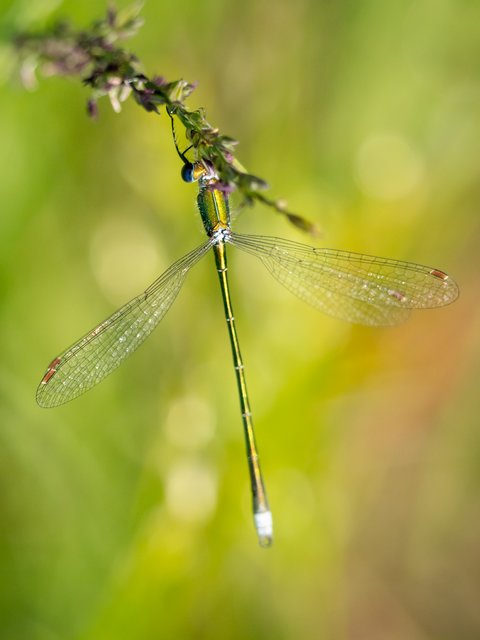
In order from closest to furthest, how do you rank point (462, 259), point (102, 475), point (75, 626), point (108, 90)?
point (108, 90)
point (75, 626)
point (102, 475)
point (462, 259)

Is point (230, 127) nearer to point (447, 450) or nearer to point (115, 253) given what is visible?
point (115, 253)

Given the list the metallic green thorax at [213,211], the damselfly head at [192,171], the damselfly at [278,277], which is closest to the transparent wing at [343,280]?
the damselfly at [278,277]

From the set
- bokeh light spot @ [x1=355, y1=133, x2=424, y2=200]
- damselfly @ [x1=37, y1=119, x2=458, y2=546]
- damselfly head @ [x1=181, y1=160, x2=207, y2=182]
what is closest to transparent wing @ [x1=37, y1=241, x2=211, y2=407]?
damselfly @ [x1=37, y1=119, x2=458, y2=546]

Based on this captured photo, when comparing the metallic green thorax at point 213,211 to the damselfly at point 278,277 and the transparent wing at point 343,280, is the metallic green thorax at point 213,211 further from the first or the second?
the transparent wing at point 343,280

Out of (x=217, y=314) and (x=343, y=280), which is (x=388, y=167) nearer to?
(x=343, y=280)

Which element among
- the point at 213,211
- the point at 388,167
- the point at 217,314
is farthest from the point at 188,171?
the point at 388,167

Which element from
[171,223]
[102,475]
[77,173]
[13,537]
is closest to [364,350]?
[171,223]

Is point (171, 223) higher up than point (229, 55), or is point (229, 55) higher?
point (229, 55)
